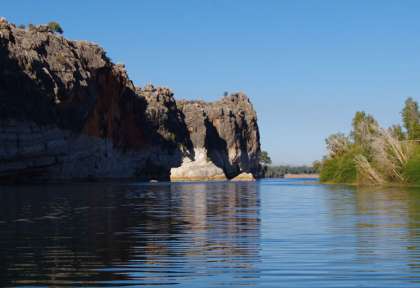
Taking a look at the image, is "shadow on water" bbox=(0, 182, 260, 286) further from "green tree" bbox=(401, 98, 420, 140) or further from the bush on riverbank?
"green tree" bbox=(401, 98, 420, 140)

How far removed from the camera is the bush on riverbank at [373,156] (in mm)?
84688

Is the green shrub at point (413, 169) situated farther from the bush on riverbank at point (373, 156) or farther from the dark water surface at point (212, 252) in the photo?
the dark water surface at point (212, 252)

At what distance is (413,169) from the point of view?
82.2 m

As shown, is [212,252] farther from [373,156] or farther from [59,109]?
[59,109]

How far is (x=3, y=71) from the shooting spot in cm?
10106

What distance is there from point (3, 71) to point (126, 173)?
201ft

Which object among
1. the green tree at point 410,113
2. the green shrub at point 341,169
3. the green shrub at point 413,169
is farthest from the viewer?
the green tree at point 410,113

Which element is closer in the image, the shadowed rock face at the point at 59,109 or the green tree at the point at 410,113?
the shadowed rock face at the point at 59,109

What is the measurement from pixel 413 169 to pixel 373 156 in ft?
33.0

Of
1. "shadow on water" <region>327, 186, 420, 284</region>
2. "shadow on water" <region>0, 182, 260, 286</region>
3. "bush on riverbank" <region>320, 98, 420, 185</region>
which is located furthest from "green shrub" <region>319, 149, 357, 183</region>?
"shadow on water" <region>0, 182, 260, 286</region>

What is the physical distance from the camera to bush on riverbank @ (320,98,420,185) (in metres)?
84.7

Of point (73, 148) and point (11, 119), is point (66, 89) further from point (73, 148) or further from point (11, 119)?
point (11, 119)

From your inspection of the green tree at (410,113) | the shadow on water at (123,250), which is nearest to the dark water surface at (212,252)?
the shadow on water at (123,250)

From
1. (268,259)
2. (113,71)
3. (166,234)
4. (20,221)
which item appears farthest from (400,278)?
(113,71)
